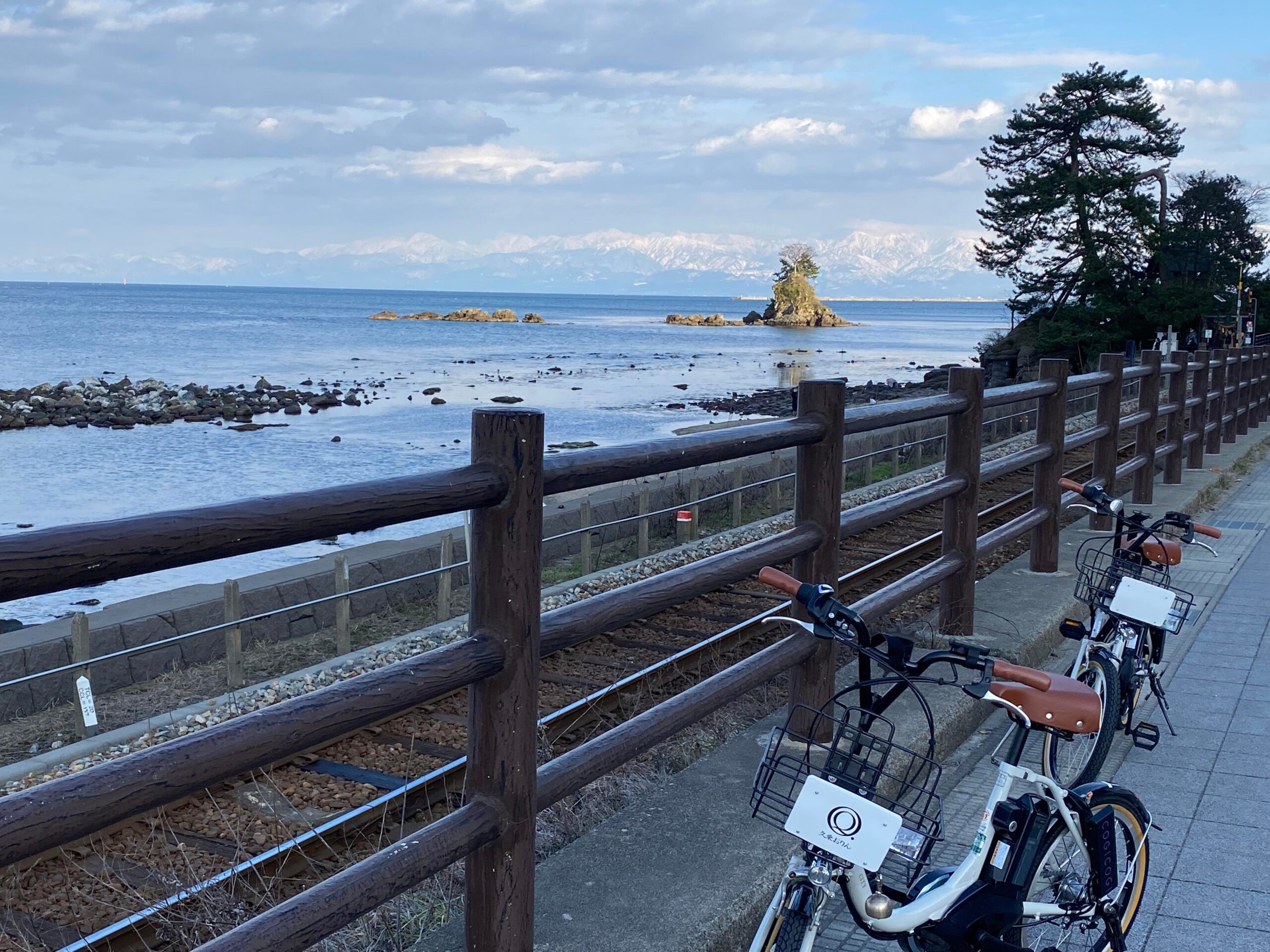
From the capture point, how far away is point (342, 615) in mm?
9695

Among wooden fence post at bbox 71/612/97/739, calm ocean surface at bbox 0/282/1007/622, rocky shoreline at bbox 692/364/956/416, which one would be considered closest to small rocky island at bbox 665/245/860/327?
calm ocean surface at bbox 0/282/1007/622

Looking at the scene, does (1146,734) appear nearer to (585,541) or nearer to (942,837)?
(942,837)

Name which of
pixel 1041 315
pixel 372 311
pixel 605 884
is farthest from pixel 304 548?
pixel 372 311

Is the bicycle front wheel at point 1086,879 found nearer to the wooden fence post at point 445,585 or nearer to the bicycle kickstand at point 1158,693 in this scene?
the bicycle kickstand at point 1158,693

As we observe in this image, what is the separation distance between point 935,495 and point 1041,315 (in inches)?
1771

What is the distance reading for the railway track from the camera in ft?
13.4

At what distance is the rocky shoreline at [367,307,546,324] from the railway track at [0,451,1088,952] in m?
164

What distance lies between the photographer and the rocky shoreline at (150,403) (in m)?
41.4

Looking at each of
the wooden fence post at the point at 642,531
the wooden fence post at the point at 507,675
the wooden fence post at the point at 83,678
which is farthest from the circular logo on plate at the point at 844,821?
the wooden fence post at the point at 642,531

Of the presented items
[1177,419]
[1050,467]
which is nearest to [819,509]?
[1050,467]

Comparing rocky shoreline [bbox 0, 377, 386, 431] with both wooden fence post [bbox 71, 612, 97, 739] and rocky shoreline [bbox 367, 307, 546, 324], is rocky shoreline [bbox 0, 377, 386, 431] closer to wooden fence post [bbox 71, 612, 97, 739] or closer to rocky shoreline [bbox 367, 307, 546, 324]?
wooden fence post [bbox 71, 612, 97, 739]

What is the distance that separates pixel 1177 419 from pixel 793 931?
9.80m

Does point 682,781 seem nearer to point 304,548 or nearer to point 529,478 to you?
point 529,478

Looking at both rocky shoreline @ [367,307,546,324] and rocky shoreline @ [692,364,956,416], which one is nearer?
rocky shoreline @ [692,364,956,416]
